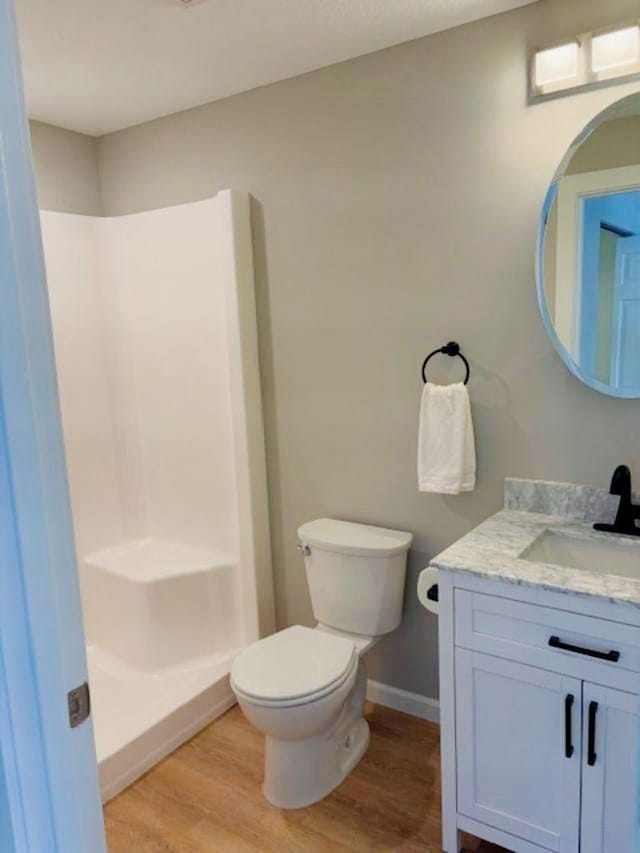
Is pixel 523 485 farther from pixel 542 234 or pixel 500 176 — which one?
pixel 500 176

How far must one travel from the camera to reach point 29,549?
769mm

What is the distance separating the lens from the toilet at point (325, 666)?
74.2 inches

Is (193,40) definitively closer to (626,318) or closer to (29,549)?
(626,318)

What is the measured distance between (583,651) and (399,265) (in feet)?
4.54

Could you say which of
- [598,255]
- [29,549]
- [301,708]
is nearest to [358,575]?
[301,708]

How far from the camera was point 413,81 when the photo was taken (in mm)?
2092

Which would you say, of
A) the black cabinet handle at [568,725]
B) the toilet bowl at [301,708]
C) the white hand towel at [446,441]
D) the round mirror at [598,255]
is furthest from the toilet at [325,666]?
the round mirror at [598,255]

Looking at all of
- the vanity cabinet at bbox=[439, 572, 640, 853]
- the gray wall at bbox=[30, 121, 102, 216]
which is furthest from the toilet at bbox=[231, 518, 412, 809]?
the gray wall at bbox=[30, 121, 102, 216]

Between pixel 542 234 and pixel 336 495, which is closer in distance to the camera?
pixel 542 234

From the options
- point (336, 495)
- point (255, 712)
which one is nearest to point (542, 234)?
point (336, 495)

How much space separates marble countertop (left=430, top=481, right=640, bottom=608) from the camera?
1453mm

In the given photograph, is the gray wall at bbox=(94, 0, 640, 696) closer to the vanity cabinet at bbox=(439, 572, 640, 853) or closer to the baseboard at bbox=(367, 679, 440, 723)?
the baseboard at bbox=(367, 679, 440, 723)

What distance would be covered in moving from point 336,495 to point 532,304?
1042mm

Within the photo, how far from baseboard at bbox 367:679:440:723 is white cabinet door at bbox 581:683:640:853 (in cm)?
91
